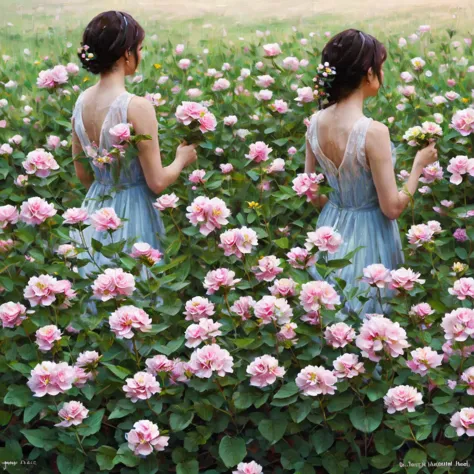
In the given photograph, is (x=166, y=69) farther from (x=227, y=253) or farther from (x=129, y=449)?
(x=129, y=449)

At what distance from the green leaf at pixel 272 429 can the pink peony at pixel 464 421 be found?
45 centimetres

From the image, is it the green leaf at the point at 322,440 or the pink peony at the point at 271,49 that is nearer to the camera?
the green leaf at the point at 322,440

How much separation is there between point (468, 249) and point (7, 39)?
15.7 feet

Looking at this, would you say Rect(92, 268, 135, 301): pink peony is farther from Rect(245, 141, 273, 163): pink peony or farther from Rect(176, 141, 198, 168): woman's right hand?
Rect(245, 141, 273, 163): pink peony

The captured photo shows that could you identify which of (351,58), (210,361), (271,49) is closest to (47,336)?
(210,361)

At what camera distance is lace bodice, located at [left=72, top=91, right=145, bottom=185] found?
3055 mm

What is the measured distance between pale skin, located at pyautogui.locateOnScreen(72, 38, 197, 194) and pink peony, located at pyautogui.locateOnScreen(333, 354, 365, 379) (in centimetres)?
120

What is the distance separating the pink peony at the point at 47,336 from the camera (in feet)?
7.47

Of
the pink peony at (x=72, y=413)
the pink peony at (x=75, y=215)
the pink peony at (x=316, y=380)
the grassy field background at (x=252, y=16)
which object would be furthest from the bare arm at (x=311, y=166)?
the grassy field background at (x=252, y=16)

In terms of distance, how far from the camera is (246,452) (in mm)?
2268

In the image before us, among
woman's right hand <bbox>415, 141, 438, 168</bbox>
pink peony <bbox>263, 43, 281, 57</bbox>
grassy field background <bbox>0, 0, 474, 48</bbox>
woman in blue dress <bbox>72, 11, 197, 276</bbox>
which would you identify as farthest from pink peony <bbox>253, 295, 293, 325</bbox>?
grassy field background <bbox>0, 0, 474, 48</bbox>

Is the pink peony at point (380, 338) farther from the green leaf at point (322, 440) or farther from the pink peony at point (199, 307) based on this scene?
the pink peony at point (199, 307)

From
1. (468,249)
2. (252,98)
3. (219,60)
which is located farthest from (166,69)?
(468,249)

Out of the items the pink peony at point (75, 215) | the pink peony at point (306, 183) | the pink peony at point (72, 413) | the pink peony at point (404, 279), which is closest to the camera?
the pink peony at point (72, 413)
